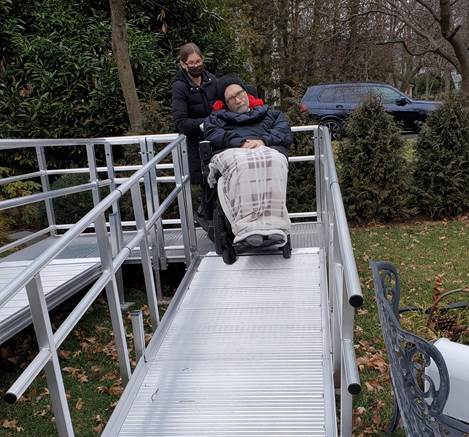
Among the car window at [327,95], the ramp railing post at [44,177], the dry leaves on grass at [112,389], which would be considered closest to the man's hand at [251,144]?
the ramp railing post at [44,177]

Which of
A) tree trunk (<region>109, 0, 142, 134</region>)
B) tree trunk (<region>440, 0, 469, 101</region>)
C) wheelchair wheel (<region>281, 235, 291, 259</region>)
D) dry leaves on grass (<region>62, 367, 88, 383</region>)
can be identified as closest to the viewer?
dry leaves on grass (<region>62, 367, 88, 383</region>)

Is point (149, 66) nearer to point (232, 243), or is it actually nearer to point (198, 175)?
point (198, 175)

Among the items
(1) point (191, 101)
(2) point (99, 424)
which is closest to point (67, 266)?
(2) point (99, 424)

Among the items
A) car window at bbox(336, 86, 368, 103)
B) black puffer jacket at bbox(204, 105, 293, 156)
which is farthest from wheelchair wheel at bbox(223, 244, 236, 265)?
car window at bbox(336, 86, 368, 103)

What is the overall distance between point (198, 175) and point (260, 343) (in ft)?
6.78

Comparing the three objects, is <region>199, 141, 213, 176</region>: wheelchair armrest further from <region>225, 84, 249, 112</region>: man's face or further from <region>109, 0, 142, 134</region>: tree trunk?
<region>109, 0, 142, 134</region>: tree trunk

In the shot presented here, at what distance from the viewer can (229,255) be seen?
4391 millimetres

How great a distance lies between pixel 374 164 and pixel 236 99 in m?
3.28

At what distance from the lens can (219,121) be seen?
4367 millimetres

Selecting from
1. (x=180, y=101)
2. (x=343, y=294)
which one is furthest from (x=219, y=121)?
(x=343, y=294)

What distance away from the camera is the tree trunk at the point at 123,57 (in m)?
6.91

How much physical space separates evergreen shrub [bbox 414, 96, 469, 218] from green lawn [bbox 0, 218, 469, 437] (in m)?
0.76

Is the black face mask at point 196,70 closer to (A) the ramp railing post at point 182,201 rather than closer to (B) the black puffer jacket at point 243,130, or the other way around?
(B) the black puffer jacket at point 243,130

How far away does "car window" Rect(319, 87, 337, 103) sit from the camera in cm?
1377
